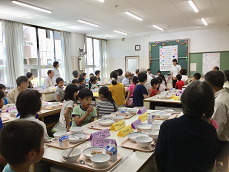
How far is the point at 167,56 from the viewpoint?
9.61 metres

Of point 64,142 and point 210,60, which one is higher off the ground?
point 210,60

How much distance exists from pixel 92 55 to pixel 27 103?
9135 millimetres

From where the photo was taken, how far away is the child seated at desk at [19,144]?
945 millimetres

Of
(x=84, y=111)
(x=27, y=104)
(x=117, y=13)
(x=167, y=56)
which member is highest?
(x=117, y=13)

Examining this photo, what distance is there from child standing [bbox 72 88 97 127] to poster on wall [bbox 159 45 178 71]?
785cm

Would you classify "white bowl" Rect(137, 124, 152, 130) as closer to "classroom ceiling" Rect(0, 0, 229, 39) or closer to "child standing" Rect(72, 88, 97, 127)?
"child standing" Rect(72, 88, 97, 127)

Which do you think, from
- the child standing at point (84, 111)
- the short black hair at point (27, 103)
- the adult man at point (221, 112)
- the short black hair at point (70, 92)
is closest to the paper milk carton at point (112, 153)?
the short black hair at point (27, 103)

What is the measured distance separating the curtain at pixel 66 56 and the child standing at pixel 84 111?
6565mm

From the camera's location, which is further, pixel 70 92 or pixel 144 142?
pixel 70 92

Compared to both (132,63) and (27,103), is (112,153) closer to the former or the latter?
(27,103)

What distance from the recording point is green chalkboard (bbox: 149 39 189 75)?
920 cm

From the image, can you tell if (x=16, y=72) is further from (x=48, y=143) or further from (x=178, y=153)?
(x=178, y=153)

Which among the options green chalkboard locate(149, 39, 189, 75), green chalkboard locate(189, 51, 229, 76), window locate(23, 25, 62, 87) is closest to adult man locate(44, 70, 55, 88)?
window locate(23, 25, 62, 87)

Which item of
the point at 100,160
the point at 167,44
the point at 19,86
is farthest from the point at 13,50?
the point at 167,44
